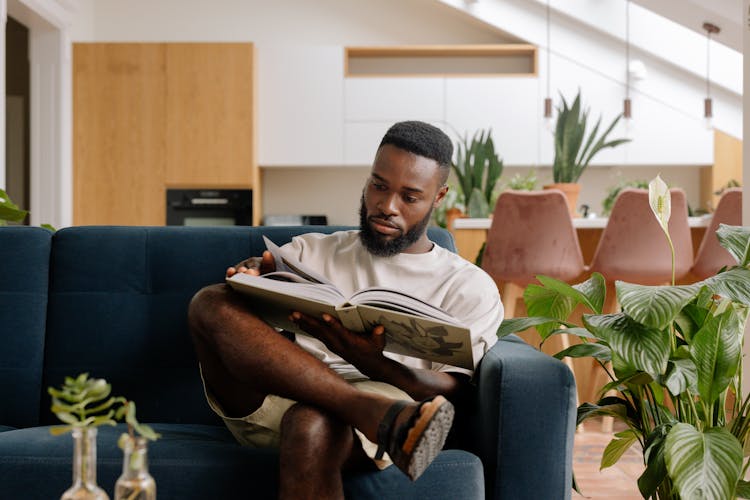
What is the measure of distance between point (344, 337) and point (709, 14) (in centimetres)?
426

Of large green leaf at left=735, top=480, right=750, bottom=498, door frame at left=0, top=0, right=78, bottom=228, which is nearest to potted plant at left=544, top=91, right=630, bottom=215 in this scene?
large green leaf at left=735, top=480, right=750, bottom=498

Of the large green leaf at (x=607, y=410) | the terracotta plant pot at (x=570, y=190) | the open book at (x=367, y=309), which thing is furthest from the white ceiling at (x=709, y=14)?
the open book at (x=367, y=309)

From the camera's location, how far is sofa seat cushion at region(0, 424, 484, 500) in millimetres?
1506

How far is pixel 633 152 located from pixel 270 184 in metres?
2.82

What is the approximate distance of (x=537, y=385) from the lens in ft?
5.10

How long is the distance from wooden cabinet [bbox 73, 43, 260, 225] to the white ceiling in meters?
2.89

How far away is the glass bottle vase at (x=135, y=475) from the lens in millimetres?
890

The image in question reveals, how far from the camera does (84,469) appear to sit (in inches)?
36.0

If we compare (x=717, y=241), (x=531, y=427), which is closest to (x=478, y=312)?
(x=531, y=427)

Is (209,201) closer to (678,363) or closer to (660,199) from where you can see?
(660,199)

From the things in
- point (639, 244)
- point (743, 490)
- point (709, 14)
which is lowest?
point (743, 490)

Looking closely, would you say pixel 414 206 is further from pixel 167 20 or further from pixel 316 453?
pixel 167 20

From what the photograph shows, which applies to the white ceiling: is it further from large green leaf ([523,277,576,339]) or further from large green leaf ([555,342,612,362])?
large green leaf ([555,342,612,362])

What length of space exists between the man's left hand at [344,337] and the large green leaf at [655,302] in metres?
0.48
